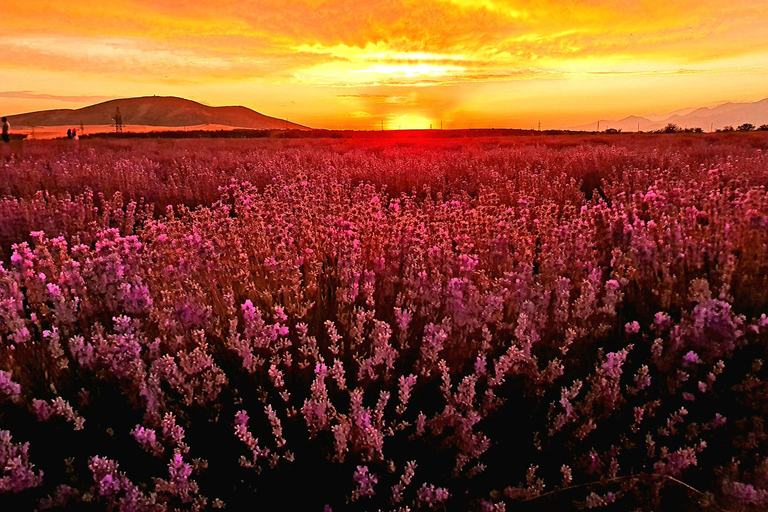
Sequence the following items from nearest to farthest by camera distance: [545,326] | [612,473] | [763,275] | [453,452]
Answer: [612,473], [453,452], [545,326], [763,275]

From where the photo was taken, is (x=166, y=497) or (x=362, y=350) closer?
(x=166, y=497)

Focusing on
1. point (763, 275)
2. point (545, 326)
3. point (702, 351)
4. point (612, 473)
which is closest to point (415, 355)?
point (545, 326)

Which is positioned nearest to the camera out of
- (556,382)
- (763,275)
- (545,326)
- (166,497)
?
(166,497)

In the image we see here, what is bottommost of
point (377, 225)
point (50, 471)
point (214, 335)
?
point (50, 471)

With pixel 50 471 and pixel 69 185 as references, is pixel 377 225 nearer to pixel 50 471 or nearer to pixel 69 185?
pixel 50 471

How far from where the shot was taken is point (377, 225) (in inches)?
135

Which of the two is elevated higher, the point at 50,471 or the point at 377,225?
the point at 377,225

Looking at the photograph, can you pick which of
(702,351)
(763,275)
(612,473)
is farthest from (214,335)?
(763,275)

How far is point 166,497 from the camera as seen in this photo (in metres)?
1.61

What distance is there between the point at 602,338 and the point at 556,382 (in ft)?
1.35

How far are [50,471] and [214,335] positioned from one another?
754mm

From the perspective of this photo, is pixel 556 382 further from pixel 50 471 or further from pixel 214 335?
pixel 50 471

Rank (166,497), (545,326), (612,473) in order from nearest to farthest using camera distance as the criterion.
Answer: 1. (166,497)
2. (612,473)
3. (545,326)

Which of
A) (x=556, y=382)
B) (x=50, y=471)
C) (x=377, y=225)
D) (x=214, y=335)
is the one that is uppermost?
(x=377, y=225)
